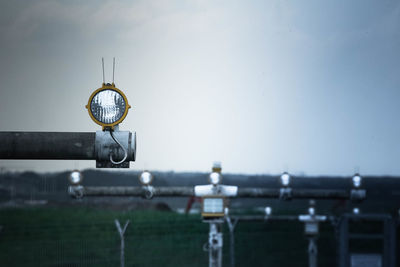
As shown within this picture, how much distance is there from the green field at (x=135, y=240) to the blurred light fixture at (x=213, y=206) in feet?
36.3

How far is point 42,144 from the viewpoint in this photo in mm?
4699

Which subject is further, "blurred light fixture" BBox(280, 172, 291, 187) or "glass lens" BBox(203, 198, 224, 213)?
"blurred light fixture" BBox(280, 172, 291, 187)

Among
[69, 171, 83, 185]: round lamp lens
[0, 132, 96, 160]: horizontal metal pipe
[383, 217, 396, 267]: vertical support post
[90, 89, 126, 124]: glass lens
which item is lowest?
[383, 217, 396, 267]: vertical support post

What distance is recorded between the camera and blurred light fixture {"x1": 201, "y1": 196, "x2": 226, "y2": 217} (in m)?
15.6

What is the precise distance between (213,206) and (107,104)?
36.2ft

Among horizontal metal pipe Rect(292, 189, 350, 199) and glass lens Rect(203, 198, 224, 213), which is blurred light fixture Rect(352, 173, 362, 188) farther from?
glass lens Rect(203, 198, 224, 213)

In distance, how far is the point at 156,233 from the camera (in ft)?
110

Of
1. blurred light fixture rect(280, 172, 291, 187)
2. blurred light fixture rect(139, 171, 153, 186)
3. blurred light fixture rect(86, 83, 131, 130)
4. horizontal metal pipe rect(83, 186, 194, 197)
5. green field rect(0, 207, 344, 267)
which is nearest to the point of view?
blurred light fixture rect(86, 83, 131, 130)

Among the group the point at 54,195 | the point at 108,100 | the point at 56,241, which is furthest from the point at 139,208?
the point at 108,100

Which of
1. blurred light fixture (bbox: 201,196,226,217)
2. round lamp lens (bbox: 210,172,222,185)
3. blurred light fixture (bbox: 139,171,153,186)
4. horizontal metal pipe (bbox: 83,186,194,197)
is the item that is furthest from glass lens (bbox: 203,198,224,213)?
blurred light fixture (bbox: 139,171,153,186)

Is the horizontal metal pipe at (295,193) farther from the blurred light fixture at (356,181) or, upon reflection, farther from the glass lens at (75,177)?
the glass lens at (75,177)

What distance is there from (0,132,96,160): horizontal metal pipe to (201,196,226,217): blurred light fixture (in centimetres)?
1110

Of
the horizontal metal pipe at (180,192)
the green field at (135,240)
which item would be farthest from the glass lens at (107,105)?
the green field at (135,240)

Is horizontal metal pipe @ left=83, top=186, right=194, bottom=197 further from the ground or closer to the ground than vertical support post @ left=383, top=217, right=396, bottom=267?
further from the ground
